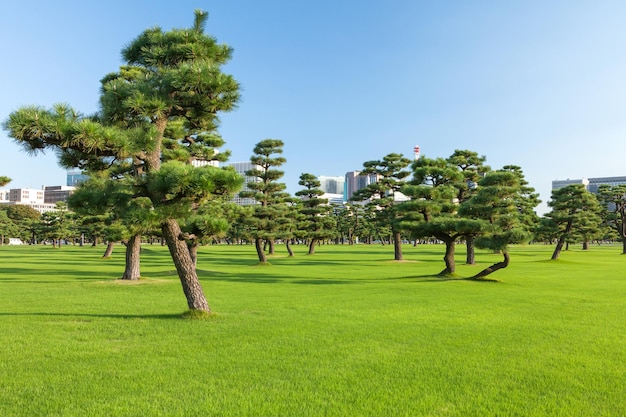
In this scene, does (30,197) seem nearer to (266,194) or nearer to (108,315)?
(266,194)

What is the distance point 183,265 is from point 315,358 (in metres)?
4.55

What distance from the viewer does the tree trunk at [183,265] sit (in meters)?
10.1

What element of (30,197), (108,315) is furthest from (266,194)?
(30,197)

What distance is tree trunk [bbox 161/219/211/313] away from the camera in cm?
1012

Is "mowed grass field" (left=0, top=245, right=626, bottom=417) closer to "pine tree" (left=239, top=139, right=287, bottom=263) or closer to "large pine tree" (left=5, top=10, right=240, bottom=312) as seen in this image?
"large pine tree" (left=5, top=10, right=240, bottom=312)

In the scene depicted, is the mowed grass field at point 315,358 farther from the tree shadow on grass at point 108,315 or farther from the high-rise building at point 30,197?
the high-rise building at point 30,197

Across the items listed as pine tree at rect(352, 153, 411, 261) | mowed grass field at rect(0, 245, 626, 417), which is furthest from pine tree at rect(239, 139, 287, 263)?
mowed grass field at rect(0, 245, 626, 417)

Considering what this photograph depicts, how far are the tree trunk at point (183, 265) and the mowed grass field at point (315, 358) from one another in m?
0.60

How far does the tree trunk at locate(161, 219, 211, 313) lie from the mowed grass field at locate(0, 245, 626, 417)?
0.60 m

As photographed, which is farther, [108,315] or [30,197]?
[30,197]

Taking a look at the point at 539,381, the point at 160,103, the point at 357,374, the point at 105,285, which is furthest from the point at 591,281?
the point at 105,285

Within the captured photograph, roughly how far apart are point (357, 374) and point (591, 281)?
17548mm

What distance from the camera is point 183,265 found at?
10.2m

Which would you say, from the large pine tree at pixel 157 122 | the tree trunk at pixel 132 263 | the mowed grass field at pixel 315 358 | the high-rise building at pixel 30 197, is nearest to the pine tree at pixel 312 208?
the tree trunk at pixel 132 263
